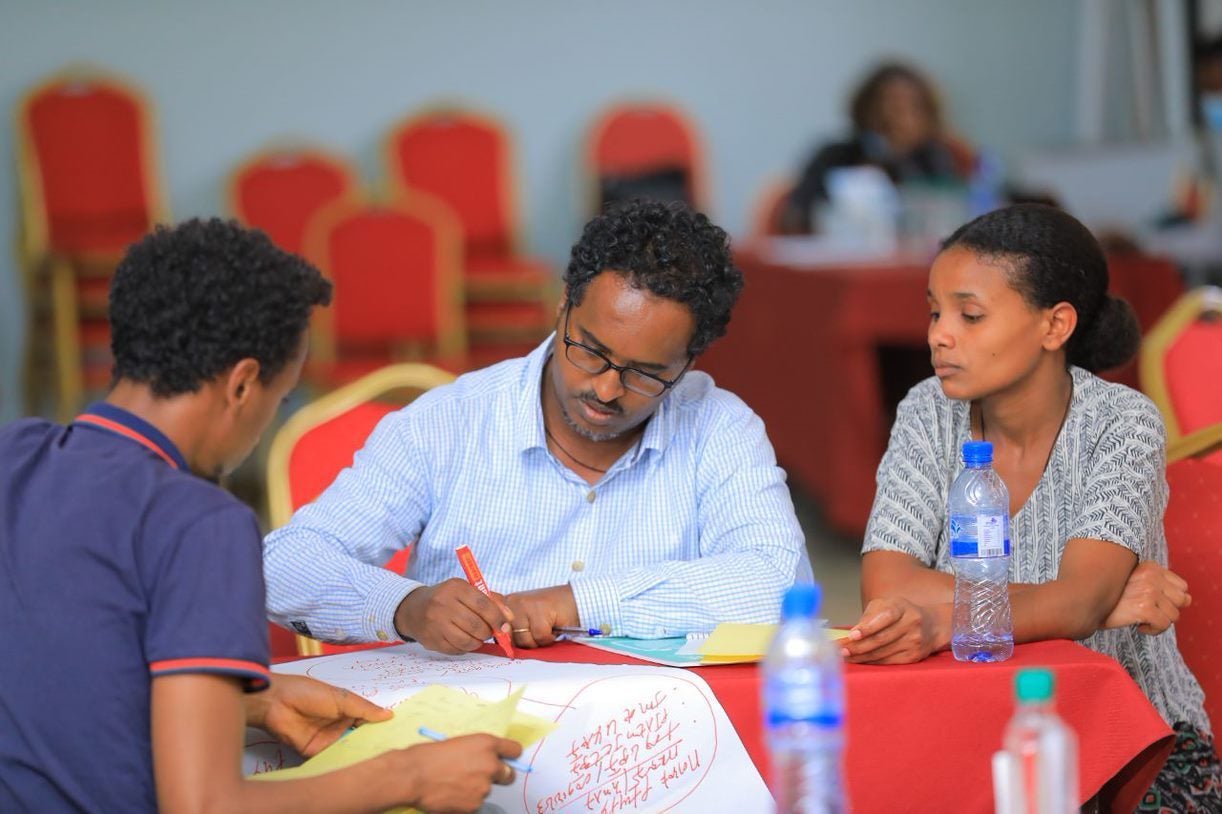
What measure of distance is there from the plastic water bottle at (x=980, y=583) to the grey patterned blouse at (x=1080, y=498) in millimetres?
169

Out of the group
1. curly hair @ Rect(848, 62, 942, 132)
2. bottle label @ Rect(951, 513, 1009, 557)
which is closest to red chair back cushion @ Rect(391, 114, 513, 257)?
curly hair @ Rect(848, 62, 942, 132)

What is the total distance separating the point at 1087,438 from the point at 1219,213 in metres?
3.36

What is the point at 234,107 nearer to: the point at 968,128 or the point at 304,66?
the point at 304,66

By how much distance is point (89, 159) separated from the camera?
6.14 meters

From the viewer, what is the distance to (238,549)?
127cm

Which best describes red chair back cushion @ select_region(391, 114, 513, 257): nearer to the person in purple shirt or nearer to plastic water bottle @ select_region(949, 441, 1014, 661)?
plastic water bottle @ select_region(949, 441, 1014, 661)

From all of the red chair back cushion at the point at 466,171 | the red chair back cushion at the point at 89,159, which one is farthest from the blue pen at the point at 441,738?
the red chair back cushion at the point at 466,171

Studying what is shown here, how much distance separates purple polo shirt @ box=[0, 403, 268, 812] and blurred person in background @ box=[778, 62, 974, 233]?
464cm

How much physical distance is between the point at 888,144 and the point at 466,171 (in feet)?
5.88

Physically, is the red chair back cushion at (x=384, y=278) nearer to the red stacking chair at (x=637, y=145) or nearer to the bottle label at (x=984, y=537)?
the red stacking chair at (x=637, y=145)

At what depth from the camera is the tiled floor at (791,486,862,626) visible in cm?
390

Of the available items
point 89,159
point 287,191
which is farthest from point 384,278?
point 89,159

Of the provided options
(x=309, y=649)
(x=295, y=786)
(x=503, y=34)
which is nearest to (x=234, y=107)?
(x=503, y=34)

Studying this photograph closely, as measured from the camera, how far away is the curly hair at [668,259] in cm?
190
